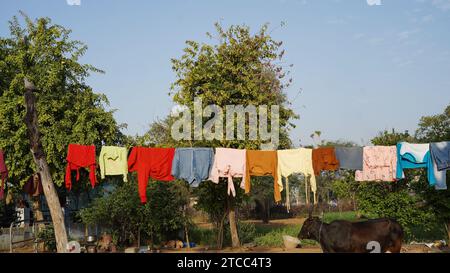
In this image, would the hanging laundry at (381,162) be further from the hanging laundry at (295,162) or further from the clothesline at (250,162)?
the hanging laundry at (295,162)

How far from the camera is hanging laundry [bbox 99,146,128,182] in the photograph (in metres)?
14.8

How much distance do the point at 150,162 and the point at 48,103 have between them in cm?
957

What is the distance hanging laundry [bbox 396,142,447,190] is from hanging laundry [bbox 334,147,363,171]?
1.16m

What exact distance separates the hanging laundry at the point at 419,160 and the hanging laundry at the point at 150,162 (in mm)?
7061

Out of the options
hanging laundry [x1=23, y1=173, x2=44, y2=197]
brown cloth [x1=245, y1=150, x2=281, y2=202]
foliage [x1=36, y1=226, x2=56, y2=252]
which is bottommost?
foliage [x1=36, y1=226, x2=56, y2=252]

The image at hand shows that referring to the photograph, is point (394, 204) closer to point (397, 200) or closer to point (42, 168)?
point (397, 200)

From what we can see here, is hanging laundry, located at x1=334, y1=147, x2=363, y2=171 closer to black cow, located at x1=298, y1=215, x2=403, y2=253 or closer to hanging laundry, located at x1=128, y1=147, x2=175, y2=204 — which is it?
black cow, located at x1=298, y1=215, x2=403, y2=253

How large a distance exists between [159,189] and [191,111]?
4476mm

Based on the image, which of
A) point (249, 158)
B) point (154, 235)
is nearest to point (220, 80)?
point (249, 158)

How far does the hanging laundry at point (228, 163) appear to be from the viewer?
15219mm

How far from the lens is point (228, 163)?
1525 cm

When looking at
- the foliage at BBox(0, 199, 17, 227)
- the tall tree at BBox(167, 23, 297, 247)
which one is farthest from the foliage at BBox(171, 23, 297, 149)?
the foliage at BBox(0, 199, 17, 227)
